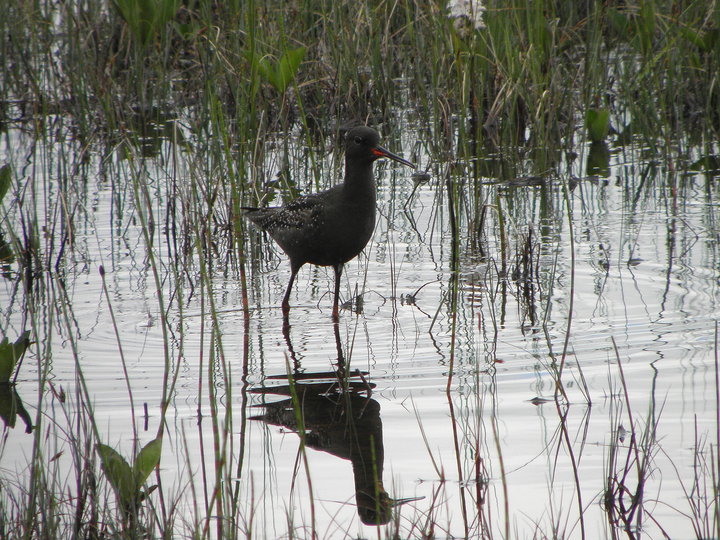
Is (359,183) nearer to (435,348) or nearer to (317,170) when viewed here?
(435,348)

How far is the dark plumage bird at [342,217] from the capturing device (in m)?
5.88

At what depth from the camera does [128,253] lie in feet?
22.2

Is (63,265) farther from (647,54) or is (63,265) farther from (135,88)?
(647,54)

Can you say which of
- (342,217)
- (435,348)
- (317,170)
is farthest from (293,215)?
(435,348)

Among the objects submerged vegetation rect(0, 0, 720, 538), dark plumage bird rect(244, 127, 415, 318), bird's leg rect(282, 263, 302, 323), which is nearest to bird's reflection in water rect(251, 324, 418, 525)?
submerged vegetation rect(0, 0, 720, 538)

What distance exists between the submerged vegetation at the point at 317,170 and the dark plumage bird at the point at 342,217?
0.31 m

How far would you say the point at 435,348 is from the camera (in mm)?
5035

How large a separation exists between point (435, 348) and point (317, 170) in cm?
271

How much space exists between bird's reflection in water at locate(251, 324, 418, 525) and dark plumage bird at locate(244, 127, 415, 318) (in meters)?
→ 1.14

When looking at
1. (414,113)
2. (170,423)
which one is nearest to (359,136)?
(170,423)

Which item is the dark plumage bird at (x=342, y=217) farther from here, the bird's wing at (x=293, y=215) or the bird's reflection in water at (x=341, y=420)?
the bird's reflection in water at (x=341, y=420)

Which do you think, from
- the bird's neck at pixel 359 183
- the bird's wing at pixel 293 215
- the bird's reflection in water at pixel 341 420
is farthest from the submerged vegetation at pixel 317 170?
the bird's neck at pixel 359 183

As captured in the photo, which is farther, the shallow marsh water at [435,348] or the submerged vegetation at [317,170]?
the submerged vegetation at [317,170]

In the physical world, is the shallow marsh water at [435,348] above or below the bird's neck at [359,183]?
below
